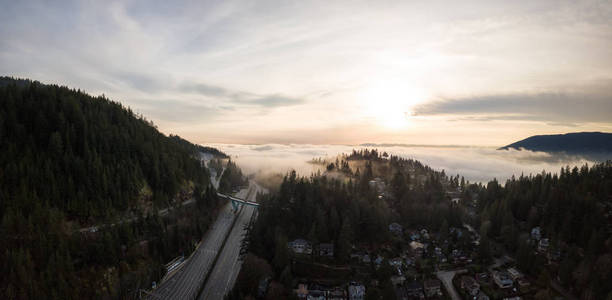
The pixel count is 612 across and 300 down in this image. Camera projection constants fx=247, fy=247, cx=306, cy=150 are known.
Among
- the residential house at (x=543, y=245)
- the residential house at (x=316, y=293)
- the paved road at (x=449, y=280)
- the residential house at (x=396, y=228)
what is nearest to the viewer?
the residential house at (x=316, y=293)

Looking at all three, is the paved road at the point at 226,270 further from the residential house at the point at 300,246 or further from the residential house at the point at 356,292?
the residential house at the point at 356,292

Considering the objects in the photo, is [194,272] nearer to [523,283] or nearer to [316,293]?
[316,293]

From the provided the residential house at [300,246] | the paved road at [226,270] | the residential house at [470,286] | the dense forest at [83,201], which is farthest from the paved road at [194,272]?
the residential house at [470,286]

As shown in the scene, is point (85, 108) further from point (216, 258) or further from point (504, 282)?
point (504, 282)

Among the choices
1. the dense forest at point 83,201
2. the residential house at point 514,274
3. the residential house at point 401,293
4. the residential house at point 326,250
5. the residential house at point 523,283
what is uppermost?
the dense forest at point 83,201

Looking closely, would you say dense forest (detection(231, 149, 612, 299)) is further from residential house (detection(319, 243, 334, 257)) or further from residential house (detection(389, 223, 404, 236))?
residential house (detection(389, 223, 404, 236))

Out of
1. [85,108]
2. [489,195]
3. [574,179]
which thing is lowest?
[489,195]

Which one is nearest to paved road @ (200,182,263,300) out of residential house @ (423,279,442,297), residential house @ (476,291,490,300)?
residential house @ (423,279,442,297)

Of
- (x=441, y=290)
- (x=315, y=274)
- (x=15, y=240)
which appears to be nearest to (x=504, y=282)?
(x=441, y=290)
